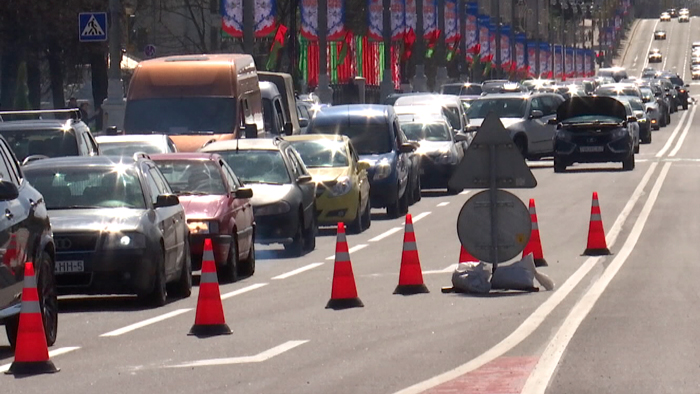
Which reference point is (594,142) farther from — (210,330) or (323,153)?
(210,330)

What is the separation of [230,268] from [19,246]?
20.8 ft

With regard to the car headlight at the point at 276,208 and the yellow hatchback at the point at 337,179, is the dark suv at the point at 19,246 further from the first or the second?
the yellow hatchback at the point at 337,179

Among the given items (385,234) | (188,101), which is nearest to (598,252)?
(385,234)

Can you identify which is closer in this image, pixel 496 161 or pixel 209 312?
pixel 209 312

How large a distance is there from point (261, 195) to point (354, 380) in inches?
453

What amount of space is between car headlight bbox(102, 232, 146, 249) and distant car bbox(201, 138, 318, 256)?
6.15 meters

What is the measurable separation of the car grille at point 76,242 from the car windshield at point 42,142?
6.19 meters

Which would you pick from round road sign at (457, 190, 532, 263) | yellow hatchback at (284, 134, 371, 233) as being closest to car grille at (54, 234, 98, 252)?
round road sign at (457, 190, 532, 263)

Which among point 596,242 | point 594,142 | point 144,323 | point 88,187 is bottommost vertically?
point 594,142

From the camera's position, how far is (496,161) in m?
16.4

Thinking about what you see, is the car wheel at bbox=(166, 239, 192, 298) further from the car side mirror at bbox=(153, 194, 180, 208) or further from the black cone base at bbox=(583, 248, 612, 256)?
the black cone base at bbox=(583, 248, 612, 256)

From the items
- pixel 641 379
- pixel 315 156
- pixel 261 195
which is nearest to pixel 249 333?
pixel 641 379

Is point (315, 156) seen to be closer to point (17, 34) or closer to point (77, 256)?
point (77, 256)

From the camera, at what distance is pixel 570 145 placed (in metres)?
39.8
